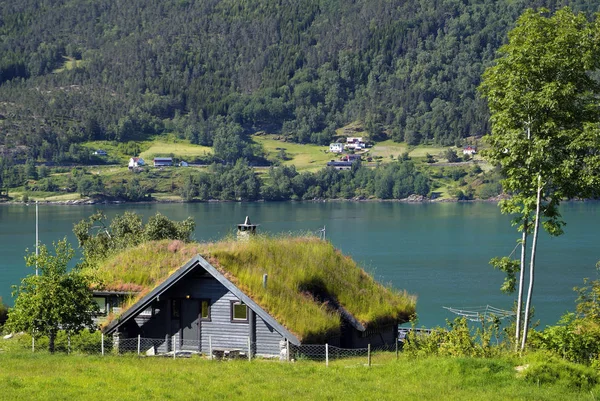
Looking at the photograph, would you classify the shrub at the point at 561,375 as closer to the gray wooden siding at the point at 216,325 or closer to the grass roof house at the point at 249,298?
the grass roof house at the point at 249,298

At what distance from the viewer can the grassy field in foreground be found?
20.1 meters

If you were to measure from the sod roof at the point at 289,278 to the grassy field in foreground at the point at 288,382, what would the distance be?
443cm

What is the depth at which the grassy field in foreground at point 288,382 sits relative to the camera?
790 inches

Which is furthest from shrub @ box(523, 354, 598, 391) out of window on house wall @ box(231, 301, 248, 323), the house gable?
window on house wall @ box(231, 301, 248, 323)

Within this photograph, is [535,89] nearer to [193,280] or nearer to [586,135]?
[586,135]

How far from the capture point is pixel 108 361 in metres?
26.0

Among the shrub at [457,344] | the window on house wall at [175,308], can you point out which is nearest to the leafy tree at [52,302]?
the window on house wall at [175,308]

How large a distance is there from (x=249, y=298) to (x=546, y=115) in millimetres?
10275

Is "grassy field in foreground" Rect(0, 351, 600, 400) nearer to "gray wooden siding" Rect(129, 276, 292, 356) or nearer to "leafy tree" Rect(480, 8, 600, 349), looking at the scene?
"leafy tree" Rect(480, 8, 600, 349)

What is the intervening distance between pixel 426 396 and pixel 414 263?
284ft

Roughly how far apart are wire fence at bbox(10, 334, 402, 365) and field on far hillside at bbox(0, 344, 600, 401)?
367 cm

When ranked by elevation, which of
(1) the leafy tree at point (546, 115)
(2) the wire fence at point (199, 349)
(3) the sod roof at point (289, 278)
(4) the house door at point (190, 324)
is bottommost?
(2) the wire fence at point (199, 349)

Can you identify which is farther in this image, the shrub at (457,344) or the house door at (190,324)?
the house door at (190,324)

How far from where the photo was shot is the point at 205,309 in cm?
3022
